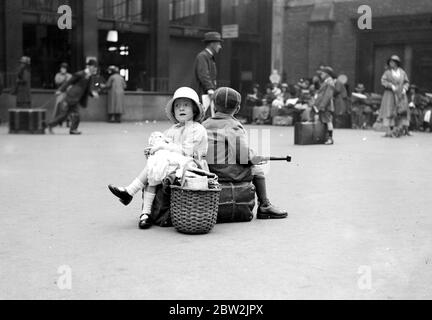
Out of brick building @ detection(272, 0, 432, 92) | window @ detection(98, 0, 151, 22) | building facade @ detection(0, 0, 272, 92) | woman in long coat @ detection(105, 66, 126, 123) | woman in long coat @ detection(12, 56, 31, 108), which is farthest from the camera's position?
brick building @ detection(272, 0, 432, 92)

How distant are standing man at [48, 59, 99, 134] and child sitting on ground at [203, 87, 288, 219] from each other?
38.0 feet

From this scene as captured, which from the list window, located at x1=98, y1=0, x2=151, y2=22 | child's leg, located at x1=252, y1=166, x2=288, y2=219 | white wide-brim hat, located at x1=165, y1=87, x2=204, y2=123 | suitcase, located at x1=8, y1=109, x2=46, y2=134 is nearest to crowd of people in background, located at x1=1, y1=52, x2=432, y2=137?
suitcase, located at x1=8, y1=109, x2=46, y2=134

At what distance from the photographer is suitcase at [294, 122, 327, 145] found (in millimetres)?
15961

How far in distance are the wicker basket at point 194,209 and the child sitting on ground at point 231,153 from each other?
0.72m

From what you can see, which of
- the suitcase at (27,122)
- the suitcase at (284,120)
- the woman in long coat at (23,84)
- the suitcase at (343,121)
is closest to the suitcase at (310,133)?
the suitcase at (27,122)

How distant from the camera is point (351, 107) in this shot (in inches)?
959

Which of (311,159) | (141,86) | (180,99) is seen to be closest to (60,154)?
(311,159)

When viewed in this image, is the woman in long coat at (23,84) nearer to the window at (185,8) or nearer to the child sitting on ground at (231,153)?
the window at (185,8)

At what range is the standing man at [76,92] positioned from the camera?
18031 mm

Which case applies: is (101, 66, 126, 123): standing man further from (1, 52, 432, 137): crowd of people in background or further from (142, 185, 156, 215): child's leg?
(142, 185, 156, 215): child's leg

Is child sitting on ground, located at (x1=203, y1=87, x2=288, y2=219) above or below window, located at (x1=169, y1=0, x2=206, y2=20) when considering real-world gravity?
below

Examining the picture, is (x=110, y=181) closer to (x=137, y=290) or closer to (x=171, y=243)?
(x=171, y=243)

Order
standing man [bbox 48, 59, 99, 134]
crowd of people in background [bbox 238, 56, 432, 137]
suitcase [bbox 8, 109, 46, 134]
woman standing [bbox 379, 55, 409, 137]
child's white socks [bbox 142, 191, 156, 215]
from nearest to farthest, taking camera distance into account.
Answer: child's white socks [bbox 142, 191, 156, 215] → standing man [bbox 48, 59, 99, 134] → woman standing [bbox 379, 55, 409, 137] → suitcase [bbox 8, 109, 46, 134] → crowd of people in background [bbox 238, 56, 432, 137]

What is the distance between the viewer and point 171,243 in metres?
5.68
